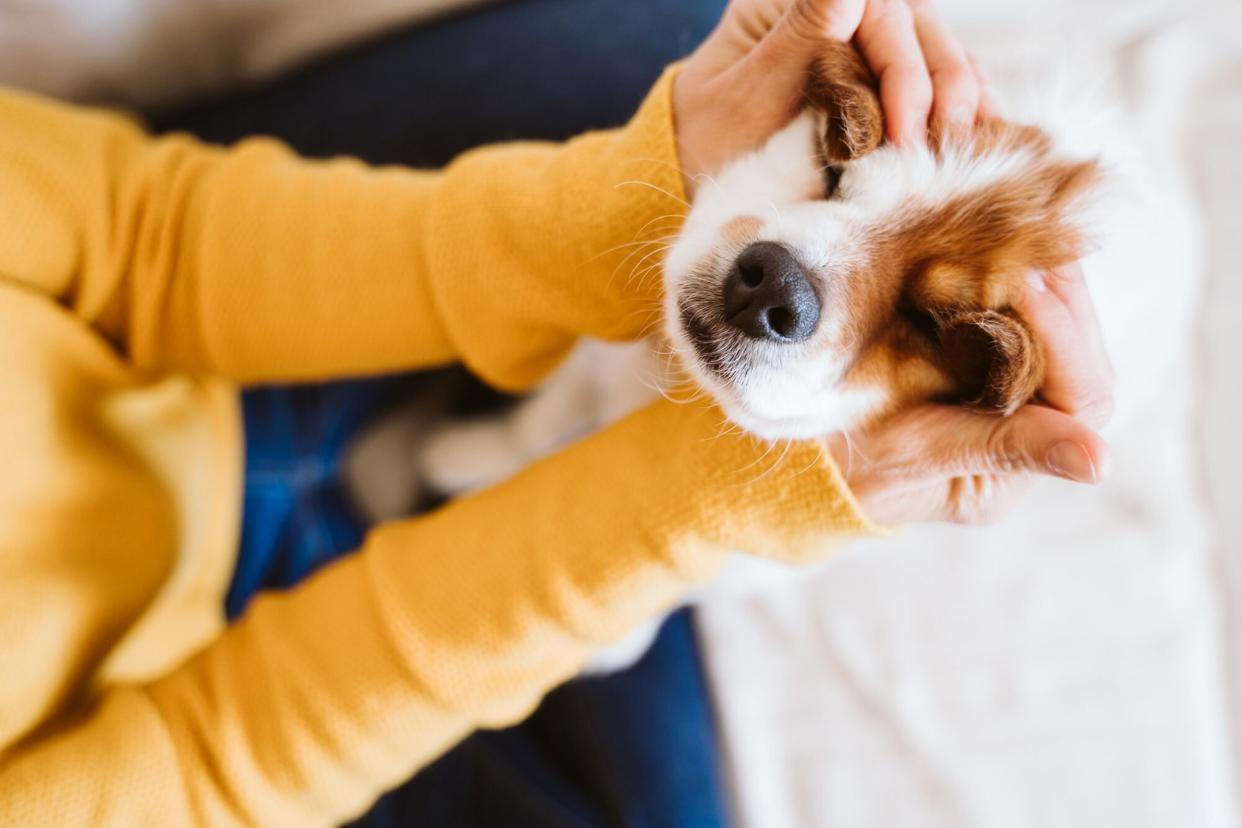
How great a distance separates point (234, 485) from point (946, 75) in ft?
3.00

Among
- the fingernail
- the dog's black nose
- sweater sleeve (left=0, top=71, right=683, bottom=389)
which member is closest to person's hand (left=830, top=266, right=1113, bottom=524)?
the fingernail

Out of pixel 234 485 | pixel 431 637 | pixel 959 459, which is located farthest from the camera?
pixel 234 485

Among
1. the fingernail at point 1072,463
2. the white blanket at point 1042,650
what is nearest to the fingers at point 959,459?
the fingernail at point 1072,463

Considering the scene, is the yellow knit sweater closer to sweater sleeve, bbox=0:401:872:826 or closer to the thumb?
sweater sleeve, bbox=0:401:872:826

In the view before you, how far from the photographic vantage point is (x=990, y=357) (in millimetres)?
708

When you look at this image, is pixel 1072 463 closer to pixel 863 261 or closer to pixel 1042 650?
pixel 863 261

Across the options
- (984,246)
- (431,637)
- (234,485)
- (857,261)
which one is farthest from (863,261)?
(234,485)

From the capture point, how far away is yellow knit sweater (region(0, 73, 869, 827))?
815 millimetres

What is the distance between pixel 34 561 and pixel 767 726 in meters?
0.98

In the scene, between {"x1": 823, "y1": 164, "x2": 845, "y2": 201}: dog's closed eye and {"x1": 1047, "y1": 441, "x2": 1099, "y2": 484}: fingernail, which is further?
{"x1": 823, "y1": 164, "x2": 845, "y2": 201}: dog's closed eye

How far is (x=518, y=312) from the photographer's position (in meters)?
0.91

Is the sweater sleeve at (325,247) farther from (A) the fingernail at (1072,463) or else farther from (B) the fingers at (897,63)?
(A) the fingernail at (1072,463)

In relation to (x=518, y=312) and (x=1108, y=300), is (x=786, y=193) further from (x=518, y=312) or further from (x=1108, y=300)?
(x=1108, y=300)

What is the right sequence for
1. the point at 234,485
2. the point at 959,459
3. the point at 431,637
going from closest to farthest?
the point at 959,459
the point at 431,637
the point at 234,485
